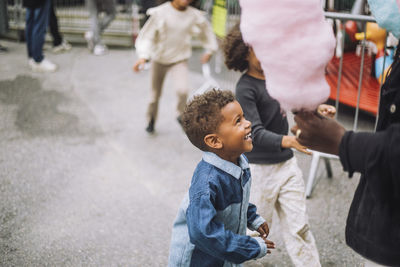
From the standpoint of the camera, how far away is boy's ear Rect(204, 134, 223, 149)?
2062 mm

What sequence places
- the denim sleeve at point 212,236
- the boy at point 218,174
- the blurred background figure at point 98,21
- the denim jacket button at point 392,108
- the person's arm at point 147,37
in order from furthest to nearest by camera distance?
the blurred background figure at point 98,21
the person's arm at point 147,37
the boy at point 218,174
the denim sleeve at point 212,236
the denim jacket button at point 392,108

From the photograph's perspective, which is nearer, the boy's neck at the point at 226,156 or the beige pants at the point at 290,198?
the boy's neck at the point at 226,156

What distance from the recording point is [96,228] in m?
3.48

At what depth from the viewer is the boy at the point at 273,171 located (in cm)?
272

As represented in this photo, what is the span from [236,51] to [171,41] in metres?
2.36

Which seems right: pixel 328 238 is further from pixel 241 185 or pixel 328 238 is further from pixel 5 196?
pixel 5 196

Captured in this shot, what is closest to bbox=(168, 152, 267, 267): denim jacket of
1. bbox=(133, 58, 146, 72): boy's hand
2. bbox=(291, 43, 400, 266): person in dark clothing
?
bbox=(291, 43, 400, 266): person in dark clothing

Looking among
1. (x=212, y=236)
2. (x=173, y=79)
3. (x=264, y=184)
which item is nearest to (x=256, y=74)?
(x=264, y=184)

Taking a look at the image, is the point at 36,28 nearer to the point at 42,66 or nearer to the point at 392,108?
the point at 42,66

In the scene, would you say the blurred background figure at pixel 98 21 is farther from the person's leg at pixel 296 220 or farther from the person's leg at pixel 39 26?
the person's leg at pixel 296 220

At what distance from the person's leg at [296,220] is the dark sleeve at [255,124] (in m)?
0.20

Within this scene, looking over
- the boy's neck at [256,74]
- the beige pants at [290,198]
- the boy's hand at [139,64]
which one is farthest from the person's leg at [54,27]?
the beige pants at [290,198]

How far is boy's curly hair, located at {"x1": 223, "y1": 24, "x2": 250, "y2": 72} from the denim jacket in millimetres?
816

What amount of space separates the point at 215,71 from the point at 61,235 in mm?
4847
